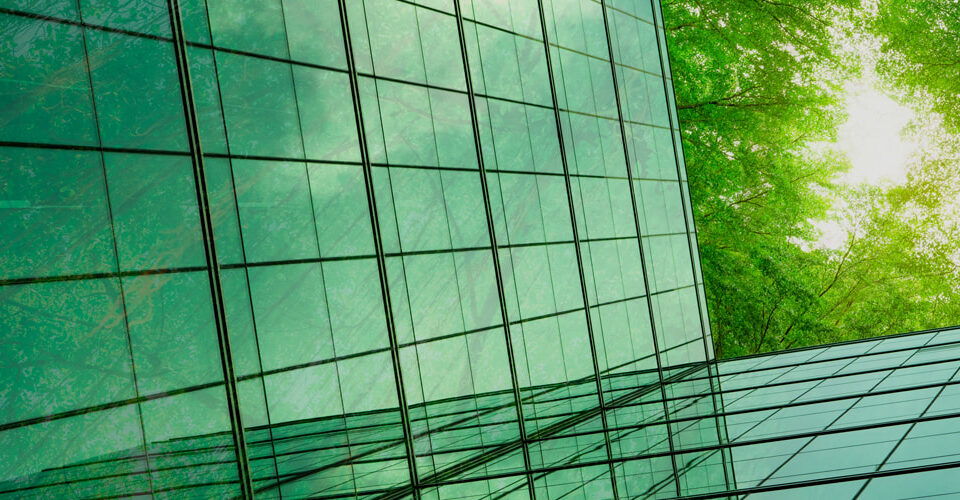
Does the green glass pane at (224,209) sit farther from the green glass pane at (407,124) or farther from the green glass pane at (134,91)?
the green glass pane at (407,124)

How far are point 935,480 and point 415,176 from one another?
834 cm

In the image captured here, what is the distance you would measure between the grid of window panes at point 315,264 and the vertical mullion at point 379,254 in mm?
42

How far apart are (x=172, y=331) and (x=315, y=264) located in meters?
2.79

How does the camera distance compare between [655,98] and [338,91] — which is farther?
[655,98]

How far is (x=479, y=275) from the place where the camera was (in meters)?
14.4

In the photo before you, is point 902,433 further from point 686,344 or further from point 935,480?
point 686,344

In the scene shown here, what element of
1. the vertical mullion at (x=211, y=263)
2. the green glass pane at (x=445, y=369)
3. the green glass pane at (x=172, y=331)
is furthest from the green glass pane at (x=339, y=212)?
the vertical mullion at (x=211, y=263)

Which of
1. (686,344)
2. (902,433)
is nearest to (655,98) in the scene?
(686,344)

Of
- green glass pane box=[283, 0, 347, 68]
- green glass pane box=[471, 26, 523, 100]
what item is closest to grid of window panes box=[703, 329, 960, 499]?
green glass pane box=[471, 26, 523, 100]

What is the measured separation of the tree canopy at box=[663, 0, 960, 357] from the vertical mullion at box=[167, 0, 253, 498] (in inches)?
1117

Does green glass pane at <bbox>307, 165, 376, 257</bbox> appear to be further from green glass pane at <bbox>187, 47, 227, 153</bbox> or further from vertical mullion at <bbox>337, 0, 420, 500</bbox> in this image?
green glass pane at <bbox>187, 47, 227, 153</bbox>

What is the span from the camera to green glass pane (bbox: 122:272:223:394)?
909 centimetres

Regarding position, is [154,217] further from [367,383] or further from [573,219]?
[573,219]

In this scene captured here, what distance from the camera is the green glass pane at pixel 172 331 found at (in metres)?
9.09
